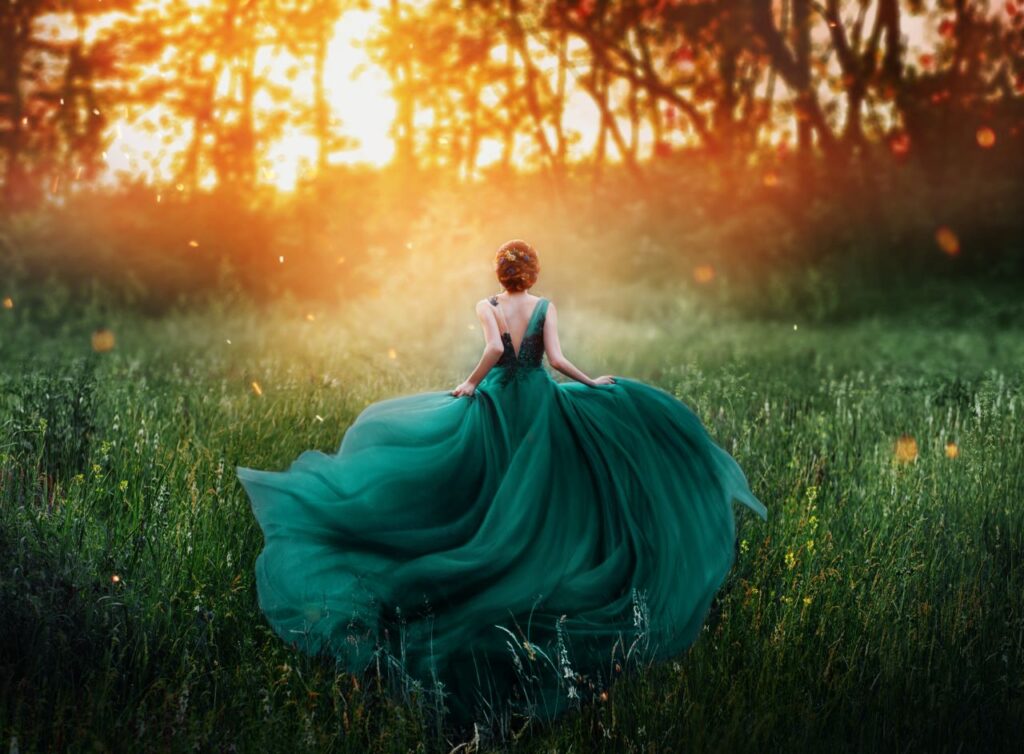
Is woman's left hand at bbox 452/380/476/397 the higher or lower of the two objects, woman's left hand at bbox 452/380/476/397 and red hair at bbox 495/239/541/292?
the lower

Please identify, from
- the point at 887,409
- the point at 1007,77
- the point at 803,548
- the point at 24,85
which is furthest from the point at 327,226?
the point at 803,548

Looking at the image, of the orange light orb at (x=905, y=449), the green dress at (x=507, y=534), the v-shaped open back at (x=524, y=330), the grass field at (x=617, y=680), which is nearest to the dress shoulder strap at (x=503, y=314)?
the v-shaped open back at (x=524, y=330)

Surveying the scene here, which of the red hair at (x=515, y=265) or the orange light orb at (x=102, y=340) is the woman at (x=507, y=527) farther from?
the orange light orb at (x=102, y=340)

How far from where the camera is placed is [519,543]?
4.11 metres

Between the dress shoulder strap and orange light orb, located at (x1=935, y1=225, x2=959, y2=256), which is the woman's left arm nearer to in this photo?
the dress shoulder strap

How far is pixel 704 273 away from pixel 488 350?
15.1m

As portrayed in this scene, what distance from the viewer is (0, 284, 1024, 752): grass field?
337 cm

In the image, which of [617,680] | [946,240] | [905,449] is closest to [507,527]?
[617,680]

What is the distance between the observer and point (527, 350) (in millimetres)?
4797

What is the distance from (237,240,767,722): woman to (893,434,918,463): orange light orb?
6.23ft

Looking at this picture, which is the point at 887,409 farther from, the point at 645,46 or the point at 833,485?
the point at 645,46

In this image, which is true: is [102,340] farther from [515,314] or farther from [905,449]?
[905,449]

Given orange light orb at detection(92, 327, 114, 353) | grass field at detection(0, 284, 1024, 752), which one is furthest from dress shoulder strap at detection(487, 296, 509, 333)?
orange light orb at detection(92, 327, 114, 353)

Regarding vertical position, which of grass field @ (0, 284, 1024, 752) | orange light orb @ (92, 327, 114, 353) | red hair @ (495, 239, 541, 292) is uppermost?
red hair @ (495, 239, 541, 292)
